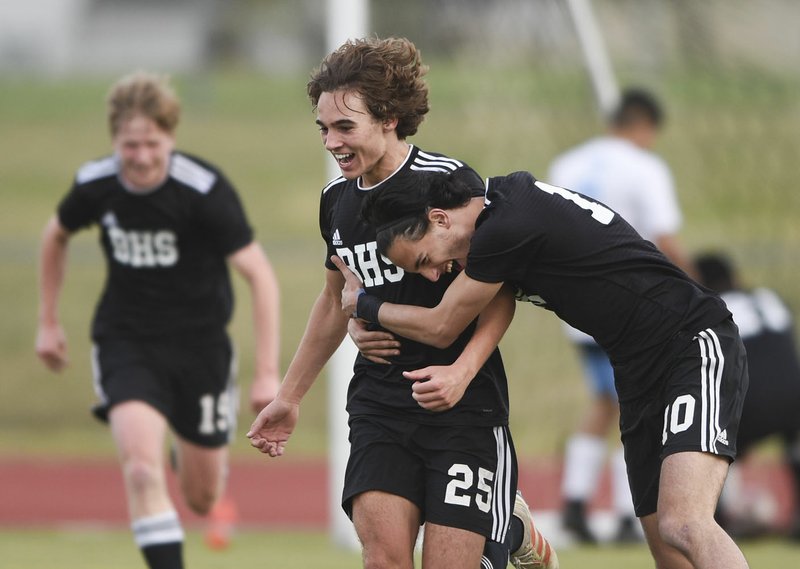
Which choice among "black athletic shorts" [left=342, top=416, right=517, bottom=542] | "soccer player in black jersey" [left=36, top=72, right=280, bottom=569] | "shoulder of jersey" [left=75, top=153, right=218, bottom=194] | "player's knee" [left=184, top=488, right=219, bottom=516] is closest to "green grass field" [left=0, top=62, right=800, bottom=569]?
"player's knee" [left=184, top=488, right=219, bottom=516]

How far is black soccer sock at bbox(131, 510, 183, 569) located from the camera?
588 centimetres

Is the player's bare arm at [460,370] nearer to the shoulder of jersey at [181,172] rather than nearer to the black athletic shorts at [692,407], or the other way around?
the black athletic shorts at [692,407]

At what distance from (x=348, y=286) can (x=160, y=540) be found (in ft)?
6.04

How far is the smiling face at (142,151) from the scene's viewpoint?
6113mm

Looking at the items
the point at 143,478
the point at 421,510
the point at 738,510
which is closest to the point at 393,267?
the point at 421,510

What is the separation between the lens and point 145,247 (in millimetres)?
6289

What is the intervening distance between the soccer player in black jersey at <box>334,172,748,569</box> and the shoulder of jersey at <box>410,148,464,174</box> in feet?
0.34

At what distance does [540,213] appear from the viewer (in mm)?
4414

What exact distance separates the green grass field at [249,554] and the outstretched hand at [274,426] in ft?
9.78

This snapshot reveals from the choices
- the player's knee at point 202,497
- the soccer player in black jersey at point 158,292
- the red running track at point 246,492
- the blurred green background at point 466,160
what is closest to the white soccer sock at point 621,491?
the blurred green background at point 466,160

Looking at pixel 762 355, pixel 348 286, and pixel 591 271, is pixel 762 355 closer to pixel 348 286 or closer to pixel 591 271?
pixel 591 271

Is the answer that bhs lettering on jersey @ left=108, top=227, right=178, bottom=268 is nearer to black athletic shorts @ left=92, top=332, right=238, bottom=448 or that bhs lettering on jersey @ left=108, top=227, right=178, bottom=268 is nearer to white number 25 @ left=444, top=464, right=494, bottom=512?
black athletic shorts @ left=92, top=332, right=238, bottom=448

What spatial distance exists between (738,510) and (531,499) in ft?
6.93

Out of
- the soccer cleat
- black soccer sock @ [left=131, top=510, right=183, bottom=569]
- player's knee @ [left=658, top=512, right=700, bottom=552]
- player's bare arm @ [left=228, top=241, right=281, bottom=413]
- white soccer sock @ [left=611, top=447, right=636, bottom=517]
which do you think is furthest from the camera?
A: white soccer sock @ [left=611, top=447, right=636, bottom=517]
